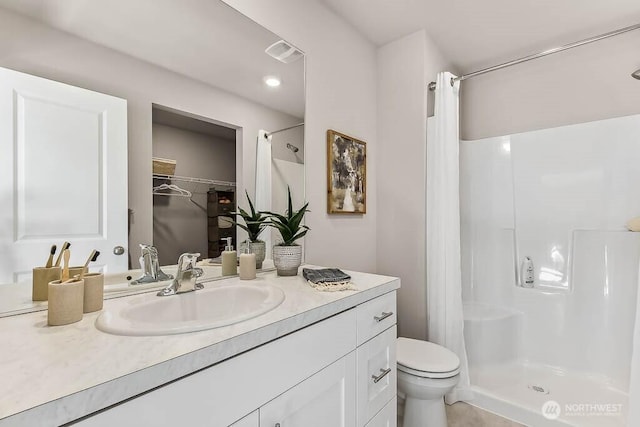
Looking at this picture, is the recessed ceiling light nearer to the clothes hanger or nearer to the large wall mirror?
the large wall mirror

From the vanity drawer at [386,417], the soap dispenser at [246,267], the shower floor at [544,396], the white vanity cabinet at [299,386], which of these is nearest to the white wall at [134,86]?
the soap dispenser at [246,267]

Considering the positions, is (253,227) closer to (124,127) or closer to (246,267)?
(246,267)

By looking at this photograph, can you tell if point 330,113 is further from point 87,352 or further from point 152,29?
point 87,352

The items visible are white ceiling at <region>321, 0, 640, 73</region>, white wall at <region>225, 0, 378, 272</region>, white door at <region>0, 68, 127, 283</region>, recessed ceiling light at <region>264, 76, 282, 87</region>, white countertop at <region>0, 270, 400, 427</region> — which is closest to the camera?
white countertop at <region>0, 270, 400, 427</region>

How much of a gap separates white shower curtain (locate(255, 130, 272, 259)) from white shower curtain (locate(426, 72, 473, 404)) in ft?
3.59

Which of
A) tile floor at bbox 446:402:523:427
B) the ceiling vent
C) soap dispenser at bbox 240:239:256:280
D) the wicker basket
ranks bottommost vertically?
tile floor at bbox 446:402:523:427

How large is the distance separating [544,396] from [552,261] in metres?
0.88

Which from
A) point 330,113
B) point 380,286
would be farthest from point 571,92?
point 380,286

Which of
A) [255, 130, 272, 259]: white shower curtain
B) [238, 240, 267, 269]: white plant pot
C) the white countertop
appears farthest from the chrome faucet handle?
[255, 130, 272, 259]: white shower curtain

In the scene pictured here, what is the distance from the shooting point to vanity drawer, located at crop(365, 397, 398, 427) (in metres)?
1.10

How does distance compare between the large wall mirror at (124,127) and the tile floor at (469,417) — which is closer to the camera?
the large wall mirror at (124,127)

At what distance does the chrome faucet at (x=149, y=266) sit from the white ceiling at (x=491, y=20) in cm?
167

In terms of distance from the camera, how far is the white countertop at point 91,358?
0.42 m

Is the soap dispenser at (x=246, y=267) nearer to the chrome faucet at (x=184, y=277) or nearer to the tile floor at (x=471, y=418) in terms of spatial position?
the chrome faucet at (x=184, y=277)
